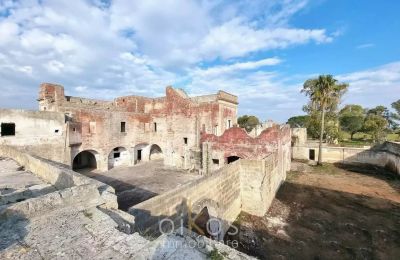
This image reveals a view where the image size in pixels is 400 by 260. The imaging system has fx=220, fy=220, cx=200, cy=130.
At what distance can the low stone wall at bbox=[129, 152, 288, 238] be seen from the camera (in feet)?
19.8

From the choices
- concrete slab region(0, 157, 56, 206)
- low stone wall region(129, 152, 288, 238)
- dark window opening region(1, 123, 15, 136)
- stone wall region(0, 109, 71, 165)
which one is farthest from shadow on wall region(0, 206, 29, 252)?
dark window opening region(1, 123, 15, 136)

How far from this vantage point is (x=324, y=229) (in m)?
10.8

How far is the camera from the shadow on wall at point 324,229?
9.12m

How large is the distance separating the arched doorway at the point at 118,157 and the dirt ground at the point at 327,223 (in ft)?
46.1

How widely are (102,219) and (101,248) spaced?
2.98 ft

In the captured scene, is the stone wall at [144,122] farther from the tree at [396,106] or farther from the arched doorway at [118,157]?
the tree at [396,106]

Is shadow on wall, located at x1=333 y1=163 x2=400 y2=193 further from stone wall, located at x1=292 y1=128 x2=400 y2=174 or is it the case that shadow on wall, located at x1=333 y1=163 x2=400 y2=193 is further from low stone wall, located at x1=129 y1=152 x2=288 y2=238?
low stone wall, located at x1=129 y1=152 x2=288 y2=238

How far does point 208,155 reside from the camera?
60.3 feet

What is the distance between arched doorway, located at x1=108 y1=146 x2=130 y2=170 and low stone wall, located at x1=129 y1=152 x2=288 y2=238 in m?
13.7

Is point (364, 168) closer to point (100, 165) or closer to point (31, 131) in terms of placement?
point (100, 165)

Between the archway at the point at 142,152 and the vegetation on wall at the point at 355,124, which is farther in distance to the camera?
the vegetation on wall at the point at 355,124

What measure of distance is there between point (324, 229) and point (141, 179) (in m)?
12.8

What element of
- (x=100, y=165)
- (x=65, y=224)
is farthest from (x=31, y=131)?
(x=65, y=224)

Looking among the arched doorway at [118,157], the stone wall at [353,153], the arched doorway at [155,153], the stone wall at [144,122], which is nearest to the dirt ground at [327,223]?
the stone wall at [353,153]
